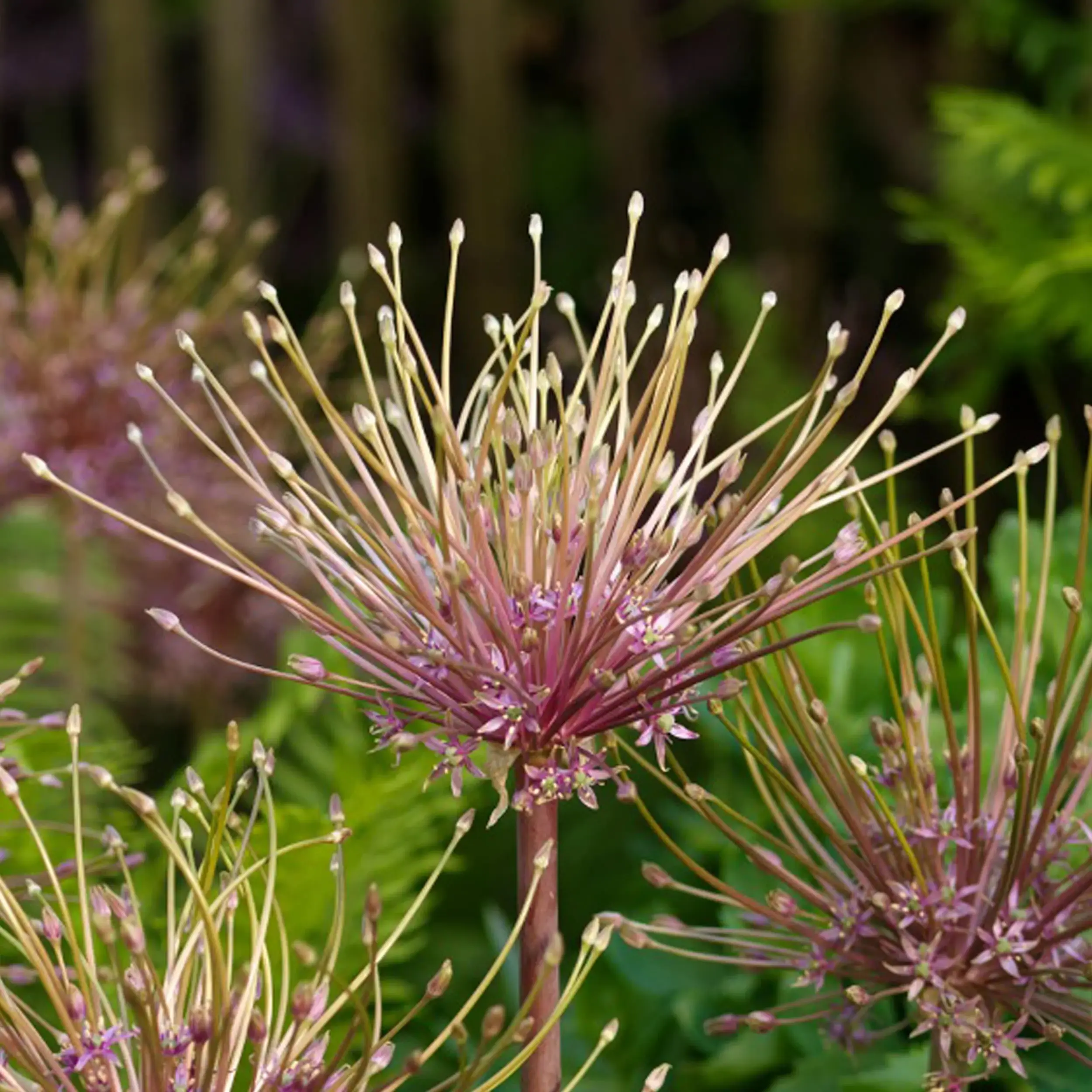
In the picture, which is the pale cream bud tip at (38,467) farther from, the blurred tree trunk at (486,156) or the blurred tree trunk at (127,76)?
the blurred tree trunk at (486,156)

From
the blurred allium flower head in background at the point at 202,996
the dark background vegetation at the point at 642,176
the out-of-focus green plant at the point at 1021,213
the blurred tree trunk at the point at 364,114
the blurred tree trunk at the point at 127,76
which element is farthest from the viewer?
the blurred tree trunk at the point at 364,114

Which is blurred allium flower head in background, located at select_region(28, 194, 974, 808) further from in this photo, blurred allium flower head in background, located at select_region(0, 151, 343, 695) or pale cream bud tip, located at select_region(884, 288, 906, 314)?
blurred allium flower head in background, located at select_region(0, 151, 343, 695)

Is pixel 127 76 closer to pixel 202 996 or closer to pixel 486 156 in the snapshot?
pixel 486 156

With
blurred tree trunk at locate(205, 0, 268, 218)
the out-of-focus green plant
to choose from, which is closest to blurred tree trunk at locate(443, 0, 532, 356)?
blurred tree trunk at locate(205, 0, 268, 218)

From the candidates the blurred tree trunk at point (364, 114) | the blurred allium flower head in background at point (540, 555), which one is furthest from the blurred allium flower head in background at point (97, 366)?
the blurred tree trunk at point (364, 114)

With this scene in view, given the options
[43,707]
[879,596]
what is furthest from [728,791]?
[43,707]

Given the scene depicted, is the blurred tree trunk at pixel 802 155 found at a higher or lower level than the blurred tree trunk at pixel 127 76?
lower

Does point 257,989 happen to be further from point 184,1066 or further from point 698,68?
point 698,68

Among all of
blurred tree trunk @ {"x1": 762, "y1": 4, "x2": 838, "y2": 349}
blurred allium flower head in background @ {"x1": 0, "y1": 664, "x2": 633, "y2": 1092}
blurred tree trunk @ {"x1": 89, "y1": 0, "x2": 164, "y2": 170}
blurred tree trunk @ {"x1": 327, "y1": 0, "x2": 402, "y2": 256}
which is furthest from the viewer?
blurred tree trunk @ {"x1": 327, "y1": 0, "x2": 402, "y2": 256}
